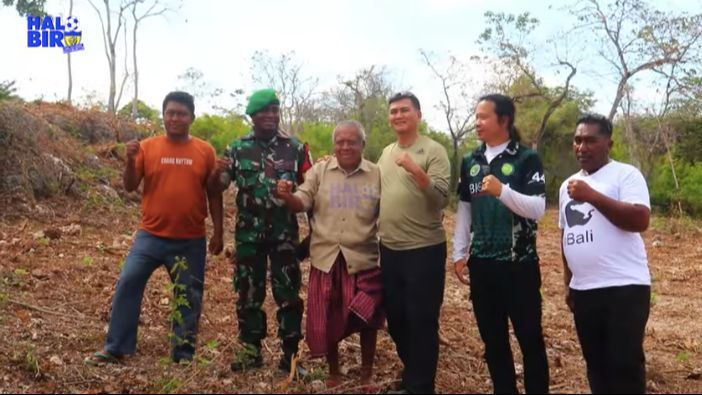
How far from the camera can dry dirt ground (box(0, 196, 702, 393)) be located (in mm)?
3994

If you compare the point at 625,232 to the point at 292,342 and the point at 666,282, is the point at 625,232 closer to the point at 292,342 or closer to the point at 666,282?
the point at 292,342

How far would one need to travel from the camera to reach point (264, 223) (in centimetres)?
407

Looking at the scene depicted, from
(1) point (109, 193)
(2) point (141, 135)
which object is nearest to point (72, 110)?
(2) point (141, 135)

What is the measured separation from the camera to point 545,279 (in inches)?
413

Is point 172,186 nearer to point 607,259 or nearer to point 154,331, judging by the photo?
point 154,331

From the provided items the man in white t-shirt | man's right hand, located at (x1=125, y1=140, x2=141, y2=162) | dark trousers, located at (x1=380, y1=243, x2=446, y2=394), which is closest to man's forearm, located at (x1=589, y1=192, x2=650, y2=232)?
the man in white t-shirt

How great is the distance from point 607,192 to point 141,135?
564 inches

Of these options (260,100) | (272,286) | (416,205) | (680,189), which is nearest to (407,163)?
(416,205)

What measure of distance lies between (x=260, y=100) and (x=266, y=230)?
747 mm

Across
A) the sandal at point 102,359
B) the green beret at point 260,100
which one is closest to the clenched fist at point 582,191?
the green beret at point 260,100

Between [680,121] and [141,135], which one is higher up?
[680,121]

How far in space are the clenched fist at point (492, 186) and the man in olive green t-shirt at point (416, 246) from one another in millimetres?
373

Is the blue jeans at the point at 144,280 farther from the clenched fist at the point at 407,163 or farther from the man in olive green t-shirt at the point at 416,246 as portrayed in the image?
the clenched fist at the point at 407,163

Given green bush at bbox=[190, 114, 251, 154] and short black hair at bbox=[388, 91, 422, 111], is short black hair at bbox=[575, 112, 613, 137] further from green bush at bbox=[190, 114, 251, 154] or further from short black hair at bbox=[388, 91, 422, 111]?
green bush at bbox=[190, 114, 251, 154]
